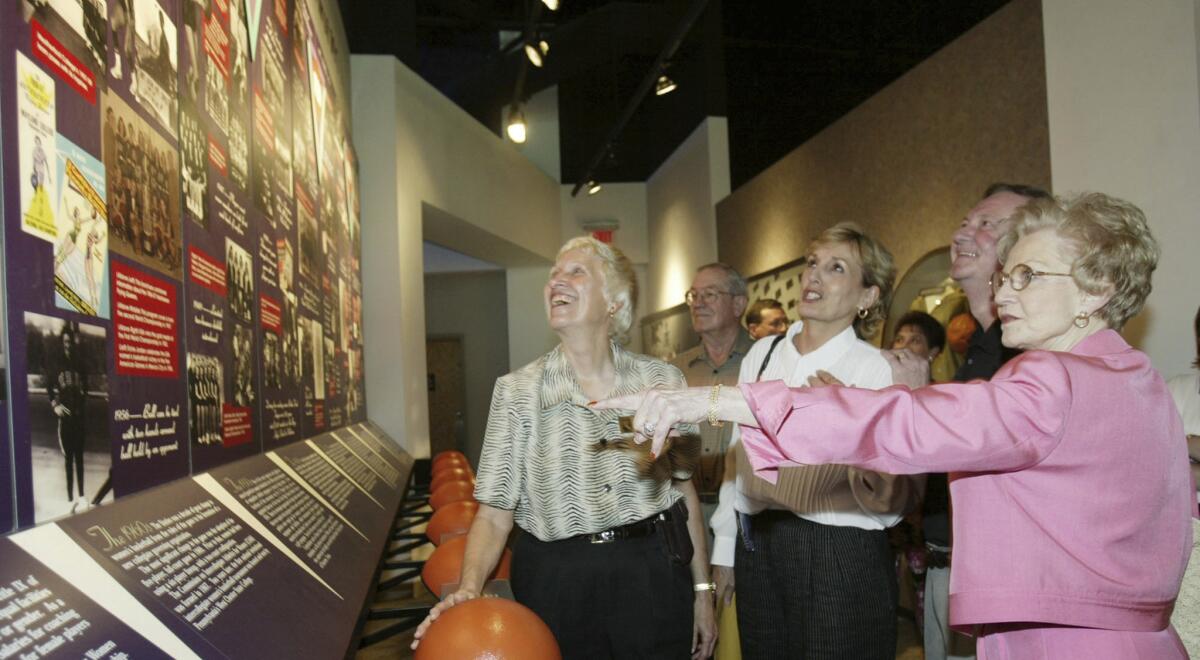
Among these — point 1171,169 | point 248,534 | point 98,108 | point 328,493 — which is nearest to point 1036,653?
point 248,534

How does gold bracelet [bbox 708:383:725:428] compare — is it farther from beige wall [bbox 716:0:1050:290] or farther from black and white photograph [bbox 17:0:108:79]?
beige wall [bbox 716:0:1050:290]

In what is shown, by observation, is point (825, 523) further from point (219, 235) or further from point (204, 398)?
point (219, 235)

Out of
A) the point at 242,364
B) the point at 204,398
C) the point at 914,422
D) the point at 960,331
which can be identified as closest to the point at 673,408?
the point at 914,422

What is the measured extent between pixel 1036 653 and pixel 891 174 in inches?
230

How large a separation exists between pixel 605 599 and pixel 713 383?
7.68ft

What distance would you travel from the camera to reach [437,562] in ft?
11.5

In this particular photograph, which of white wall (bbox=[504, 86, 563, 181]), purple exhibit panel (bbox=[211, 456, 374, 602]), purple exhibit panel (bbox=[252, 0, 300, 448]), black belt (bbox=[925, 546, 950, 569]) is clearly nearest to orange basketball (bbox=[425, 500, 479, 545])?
purple exhibit panel (bbox=[211, 456, 374, 602])

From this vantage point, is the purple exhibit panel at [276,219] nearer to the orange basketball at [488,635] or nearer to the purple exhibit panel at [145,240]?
the purple exhibit panel at [145,240]

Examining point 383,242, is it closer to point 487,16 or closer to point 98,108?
point 487,16

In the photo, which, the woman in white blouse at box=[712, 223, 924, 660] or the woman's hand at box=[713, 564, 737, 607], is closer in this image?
the woman in white blouse at box=[712, 223, 924, 660]

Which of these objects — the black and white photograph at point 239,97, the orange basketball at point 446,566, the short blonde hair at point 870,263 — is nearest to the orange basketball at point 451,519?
the orange basketball at point 446,566

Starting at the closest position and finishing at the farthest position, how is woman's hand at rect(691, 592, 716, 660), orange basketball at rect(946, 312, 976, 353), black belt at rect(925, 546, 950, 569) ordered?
woman's hand at rect(691, 592, 716, 660)
black belt at rect(925, 546, 950, 569)
orange basketball at rect(946, 312, 976, 353)

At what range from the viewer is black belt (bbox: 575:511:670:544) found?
2.32 meters

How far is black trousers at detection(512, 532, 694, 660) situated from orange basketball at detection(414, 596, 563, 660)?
0.82 feet
